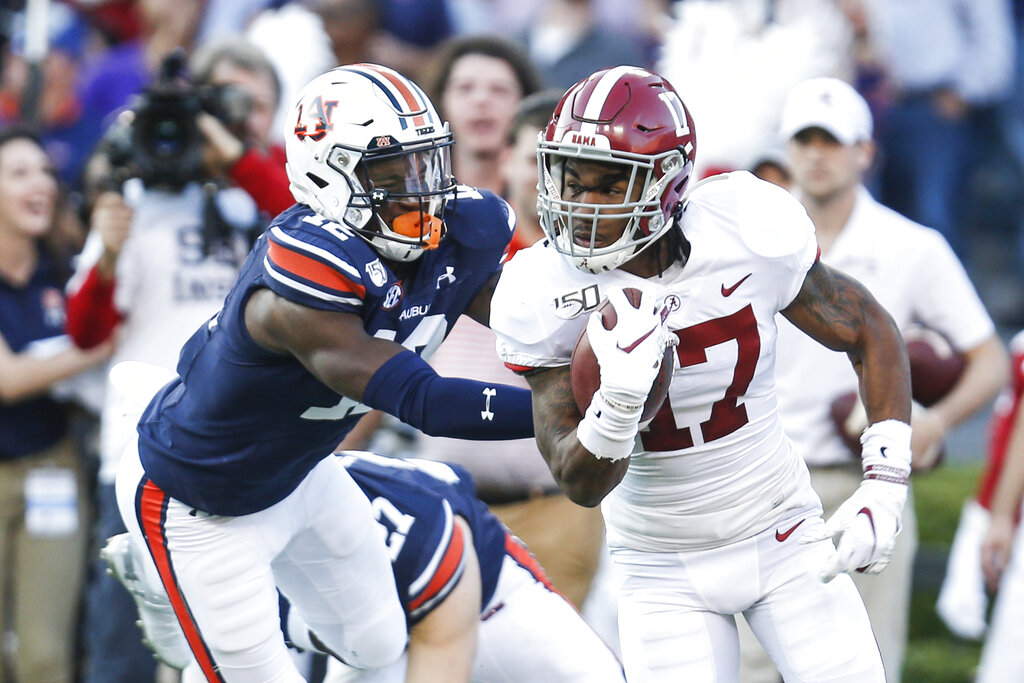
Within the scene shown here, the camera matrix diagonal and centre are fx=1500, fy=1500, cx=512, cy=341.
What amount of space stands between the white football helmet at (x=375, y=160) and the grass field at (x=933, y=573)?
3315 mm

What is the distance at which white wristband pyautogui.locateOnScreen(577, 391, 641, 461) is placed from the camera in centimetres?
280

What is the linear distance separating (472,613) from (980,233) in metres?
5.16

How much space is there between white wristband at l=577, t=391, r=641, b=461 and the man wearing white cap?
186cm

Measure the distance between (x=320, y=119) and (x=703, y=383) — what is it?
1.08 m

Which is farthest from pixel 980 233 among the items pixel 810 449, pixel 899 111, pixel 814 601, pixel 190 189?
pixel 814 601

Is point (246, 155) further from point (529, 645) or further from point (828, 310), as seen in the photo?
point (828, 310)

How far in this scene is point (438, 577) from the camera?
13.0 ft

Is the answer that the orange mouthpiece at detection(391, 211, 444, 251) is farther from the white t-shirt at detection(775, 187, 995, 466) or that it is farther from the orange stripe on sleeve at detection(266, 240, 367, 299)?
the white t-shirt at detection(775, 187, 995, 466)

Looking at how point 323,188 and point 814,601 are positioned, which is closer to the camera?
point 814,601

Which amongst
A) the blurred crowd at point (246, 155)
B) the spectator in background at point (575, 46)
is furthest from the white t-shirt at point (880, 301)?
the spectator in background at point (575, 46)

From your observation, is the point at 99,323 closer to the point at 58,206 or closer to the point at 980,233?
the point at 58,206

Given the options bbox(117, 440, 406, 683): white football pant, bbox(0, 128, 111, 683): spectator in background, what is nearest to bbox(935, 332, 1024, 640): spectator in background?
bbox(117, 440, 406, 683): white football pant

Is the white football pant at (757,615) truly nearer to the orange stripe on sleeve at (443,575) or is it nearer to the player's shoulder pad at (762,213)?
the player's shoulder pad at (762,213)

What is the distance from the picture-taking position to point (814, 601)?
324 centimetres
